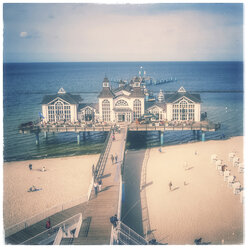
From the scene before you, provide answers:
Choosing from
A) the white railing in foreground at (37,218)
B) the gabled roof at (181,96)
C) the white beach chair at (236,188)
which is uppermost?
the gabled roof at (181,96)

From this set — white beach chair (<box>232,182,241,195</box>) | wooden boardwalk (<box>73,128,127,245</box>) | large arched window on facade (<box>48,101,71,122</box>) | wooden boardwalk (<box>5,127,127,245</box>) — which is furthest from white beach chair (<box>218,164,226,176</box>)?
large arched window on facade (<box>48,101,71,122</box>)

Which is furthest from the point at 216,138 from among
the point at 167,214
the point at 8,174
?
the point at 8,174

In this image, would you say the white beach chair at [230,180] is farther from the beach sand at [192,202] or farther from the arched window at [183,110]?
the arched window at [183,110]

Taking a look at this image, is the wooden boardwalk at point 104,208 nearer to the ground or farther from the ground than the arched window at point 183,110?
nearer to the ground

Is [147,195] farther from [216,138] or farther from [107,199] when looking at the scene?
[216,138]

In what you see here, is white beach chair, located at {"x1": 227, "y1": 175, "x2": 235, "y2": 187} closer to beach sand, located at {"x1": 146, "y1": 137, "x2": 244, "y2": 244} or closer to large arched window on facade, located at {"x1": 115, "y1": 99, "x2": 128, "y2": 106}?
beach sand, located at {"x1": 146, "y1": 137, "x2": 244, "y2": 244}

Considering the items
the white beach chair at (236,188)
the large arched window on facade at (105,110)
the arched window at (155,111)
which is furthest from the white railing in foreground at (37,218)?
the arched window at (155,111)

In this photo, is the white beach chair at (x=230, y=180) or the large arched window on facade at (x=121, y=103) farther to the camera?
the large arched window on facade at (x=121, y=103)
